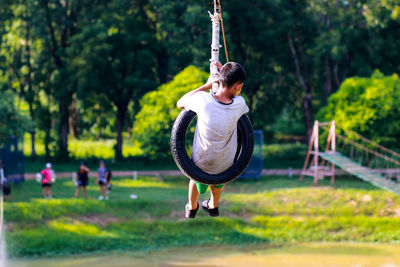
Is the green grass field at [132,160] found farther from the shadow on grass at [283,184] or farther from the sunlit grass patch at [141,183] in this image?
the shadow on grass at [283,184]

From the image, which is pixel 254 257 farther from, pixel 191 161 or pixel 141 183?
pixel 191 161

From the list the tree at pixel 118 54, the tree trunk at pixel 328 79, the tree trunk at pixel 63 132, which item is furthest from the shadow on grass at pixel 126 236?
the tree trunk at pixel 328 79

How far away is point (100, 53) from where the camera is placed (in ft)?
104

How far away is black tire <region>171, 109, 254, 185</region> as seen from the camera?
476cm

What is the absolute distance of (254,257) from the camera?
21047mm

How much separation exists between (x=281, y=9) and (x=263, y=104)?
7407 millimetres

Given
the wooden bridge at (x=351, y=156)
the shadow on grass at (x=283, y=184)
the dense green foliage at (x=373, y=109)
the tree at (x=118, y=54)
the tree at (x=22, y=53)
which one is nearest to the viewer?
the wooden bridge at (x=351, y=156)

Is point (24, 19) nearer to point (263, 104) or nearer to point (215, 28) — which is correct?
point (263, 104)

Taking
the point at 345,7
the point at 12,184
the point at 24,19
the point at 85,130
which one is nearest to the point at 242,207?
the point at 12,184

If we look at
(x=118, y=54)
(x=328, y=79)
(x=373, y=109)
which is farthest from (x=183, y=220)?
(x=328, y=79)

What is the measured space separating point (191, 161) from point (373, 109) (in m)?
26.0

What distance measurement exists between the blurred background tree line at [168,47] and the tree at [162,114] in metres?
0.24

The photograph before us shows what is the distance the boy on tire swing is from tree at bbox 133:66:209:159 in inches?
810

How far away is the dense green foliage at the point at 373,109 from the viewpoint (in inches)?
1148
